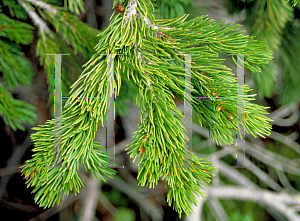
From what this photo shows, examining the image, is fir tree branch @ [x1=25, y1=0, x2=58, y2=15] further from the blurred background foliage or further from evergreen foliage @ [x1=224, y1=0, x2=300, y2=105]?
evergreen foliage @ [x1=224, y1=0, x2=300, y2=105]

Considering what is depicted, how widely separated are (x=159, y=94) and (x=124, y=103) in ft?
1.22

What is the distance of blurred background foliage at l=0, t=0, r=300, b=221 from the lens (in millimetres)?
349

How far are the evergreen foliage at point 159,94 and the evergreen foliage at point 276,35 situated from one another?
0.22 meters

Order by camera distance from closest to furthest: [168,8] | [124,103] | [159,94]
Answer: [159,94] < [168,8] < [124,103]

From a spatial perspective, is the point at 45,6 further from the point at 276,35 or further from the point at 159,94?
the point at 276,35

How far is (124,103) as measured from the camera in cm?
60

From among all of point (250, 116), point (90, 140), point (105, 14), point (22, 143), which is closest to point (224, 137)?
point (250, 116)

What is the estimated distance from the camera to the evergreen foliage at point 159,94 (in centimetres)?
24

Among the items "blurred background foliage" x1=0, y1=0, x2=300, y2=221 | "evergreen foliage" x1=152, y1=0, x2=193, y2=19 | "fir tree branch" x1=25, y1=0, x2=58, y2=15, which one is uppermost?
"evergreen foliage" x1=152, y1=0, x2=193, y2=19

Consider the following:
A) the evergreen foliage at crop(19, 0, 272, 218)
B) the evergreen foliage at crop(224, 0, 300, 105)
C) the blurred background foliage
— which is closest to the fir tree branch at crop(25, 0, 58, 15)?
the blurred background foliage

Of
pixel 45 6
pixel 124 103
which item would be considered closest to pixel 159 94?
pixel 45 6

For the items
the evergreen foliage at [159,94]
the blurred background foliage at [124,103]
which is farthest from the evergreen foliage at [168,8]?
the evergreen foliage at [159,94]

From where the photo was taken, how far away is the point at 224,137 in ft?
0.91

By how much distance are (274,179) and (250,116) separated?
A: 895 millimetres
